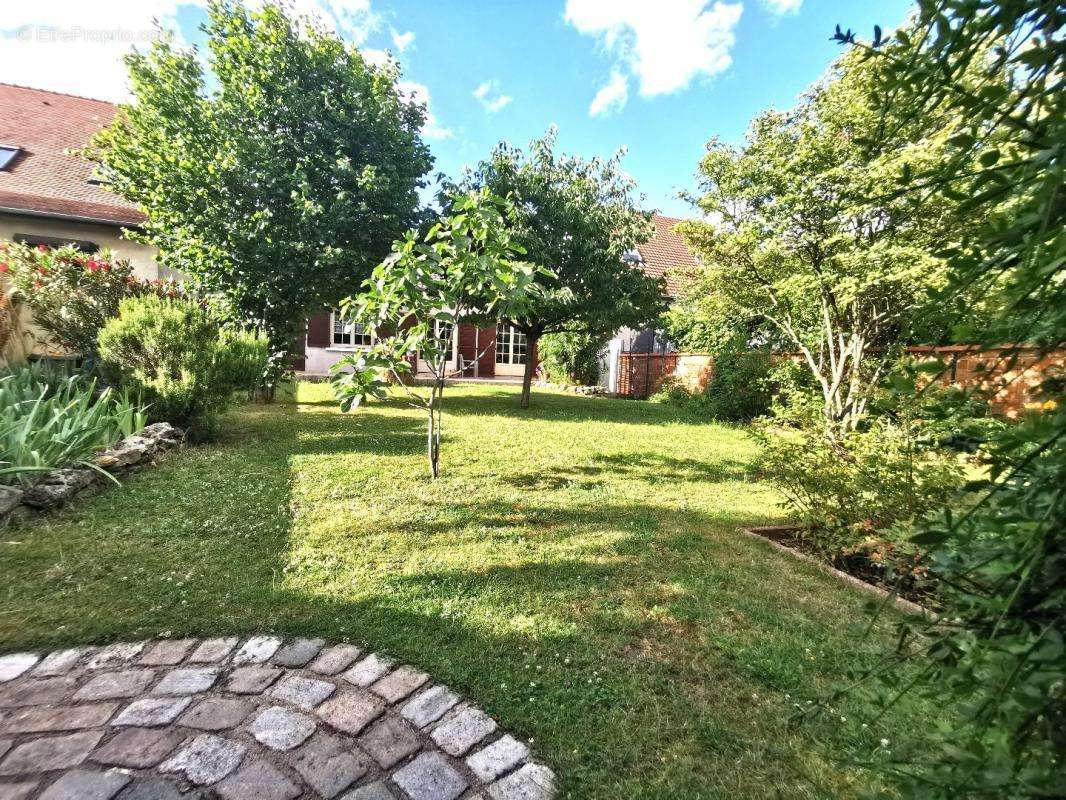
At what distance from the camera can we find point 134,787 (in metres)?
1.50

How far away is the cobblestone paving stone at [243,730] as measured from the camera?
1.54m

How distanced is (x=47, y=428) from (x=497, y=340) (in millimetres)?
15532

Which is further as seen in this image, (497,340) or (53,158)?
(497,340)

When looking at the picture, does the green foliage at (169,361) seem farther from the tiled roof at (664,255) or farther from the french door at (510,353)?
the tiled roof at (664,255)

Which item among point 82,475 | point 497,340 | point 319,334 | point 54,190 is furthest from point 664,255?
point 82,475

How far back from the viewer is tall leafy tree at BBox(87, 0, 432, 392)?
8250 mm

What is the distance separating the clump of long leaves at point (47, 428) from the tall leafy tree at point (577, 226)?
258 inches

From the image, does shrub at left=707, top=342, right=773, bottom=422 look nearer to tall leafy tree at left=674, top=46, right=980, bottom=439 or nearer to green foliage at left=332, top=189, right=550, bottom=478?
tall leafy tree at left=674, top=46, right=980, bottom=439

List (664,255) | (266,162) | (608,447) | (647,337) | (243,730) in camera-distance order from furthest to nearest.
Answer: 1. (664,255)
2. (647,337)
3. (266,162)
4. (608,447)
5. (243,730)

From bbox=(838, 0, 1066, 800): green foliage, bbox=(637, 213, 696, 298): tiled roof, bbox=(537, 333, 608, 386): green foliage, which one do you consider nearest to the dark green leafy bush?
bbox=(537, 333, 608, 386): green foliage

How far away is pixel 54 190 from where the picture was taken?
12.1 meters

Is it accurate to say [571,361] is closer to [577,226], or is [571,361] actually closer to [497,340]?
[497,340]

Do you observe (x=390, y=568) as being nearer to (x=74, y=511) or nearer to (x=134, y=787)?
(x=134, y=787)

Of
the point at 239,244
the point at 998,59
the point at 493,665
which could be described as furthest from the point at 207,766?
the point at 239,244
